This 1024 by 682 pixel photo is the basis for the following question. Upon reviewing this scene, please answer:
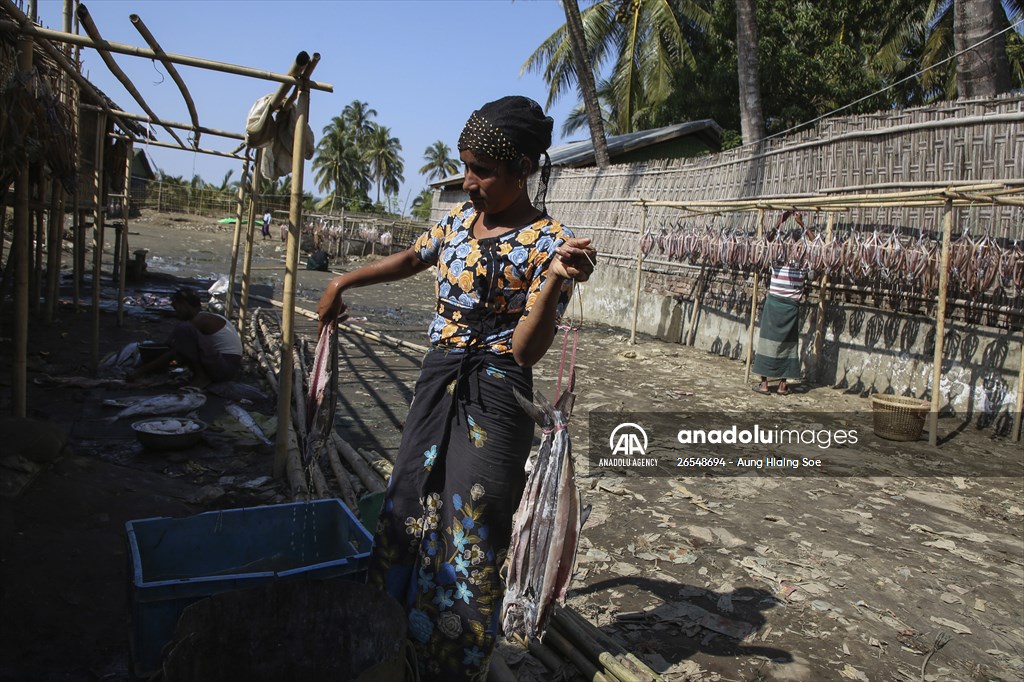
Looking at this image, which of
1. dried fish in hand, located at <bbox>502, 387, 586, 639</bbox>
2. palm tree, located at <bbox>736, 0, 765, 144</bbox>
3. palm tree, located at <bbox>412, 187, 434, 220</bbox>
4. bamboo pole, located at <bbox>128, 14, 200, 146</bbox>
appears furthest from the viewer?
palm tree, located at <bbox>412, 187, 434, 220</bbox>

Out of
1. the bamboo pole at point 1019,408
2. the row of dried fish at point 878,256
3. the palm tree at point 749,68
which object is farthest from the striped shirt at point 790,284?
the palm tree at point 749,68

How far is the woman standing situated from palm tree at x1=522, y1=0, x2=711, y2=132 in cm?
1958

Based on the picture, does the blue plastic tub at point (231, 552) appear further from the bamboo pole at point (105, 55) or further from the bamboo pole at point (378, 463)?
the bamboo pole at point (105, 55)

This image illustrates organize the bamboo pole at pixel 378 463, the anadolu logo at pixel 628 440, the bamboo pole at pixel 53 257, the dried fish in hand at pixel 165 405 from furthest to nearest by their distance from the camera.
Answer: the bamboo pole at pixel 53 257 → the anadolu logo at pixel 628 440 → the dried fish in hand at pixel 165 405 → the bamboo pole at pixel 378 463

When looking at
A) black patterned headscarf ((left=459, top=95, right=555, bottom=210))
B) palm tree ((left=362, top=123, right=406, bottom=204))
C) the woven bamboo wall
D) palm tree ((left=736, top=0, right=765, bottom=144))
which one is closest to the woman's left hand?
black patterned headscarf ((left=459, top=95, right=555, bottom=210))

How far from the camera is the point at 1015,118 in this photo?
7.34 metres

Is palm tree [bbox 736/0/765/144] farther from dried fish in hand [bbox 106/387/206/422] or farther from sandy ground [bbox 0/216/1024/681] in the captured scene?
dried fish in hand [bbox 106/387/206/422]

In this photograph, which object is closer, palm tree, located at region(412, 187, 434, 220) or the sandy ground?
the sandy ground

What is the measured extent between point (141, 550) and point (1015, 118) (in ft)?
28.2

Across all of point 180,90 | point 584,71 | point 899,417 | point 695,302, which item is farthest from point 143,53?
point 584,71

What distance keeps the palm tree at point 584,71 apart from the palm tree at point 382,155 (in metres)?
40.6

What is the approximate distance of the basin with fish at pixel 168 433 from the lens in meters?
4.98

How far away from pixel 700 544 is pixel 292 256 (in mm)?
3084

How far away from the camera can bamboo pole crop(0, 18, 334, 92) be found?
13.0ft
